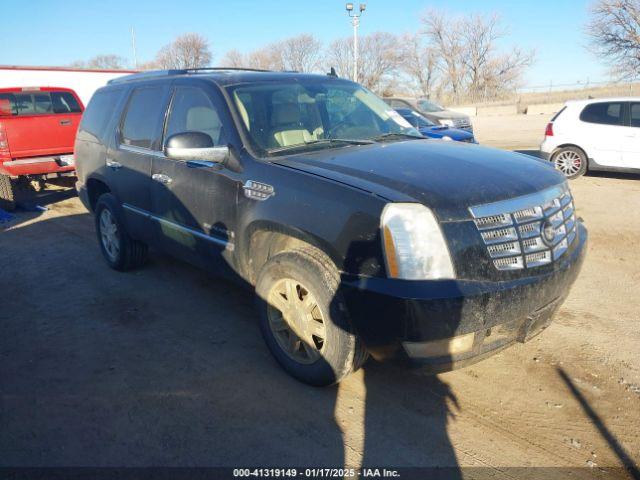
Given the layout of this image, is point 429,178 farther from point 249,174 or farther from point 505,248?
point 249,174

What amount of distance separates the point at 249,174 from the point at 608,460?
2.61 metres

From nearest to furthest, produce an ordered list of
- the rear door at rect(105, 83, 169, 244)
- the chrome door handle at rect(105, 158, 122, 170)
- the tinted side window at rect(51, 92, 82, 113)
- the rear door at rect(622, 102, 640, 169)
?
the rear door at rect(105, 83, 169, 244) → the chrome door handle at rect(105, 158, 122, 170) → the rear door at rect(622, 102, 640, 169) → the tinted side window at rect(51, 92, 82, 113)

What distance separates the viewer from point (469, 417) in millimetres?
2916

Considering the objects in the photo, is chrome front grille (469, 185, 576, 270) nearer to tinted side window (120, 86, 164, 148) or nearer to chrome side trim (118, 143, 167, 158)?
chrome side trim (118, 143, 167, 158)

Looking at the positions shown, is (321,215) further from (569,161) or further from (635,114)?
(635,114)

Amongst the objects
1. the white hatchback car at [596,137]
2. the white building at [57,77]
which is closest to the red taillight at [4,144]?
the white building at [57,77]

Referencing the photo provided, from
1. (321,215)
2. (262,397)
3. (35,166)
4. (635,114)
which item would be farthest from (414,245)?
(635,114)

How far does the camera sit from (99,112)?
5.47 meters

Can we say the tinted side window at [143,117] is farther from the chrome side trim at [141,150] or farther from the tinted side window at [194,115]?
the tinted side window at [194,115]

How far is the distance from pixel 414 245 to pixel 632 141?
917 cm

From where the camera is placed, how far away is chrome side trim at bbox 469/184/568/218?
2635mm

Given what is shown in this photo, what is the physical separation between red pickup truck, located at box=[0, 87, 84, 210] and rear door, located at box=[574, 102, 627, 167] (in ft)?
32.6

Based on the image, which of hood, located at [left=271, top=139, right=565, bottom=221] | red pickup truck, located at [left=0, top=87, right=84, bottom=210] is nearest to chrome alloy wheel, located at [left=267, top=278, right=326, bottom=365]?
hood, located at [left=271, top=139, right=565, bottom=221]

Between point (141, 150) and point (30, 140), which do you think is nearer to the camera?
point (141, 150)
